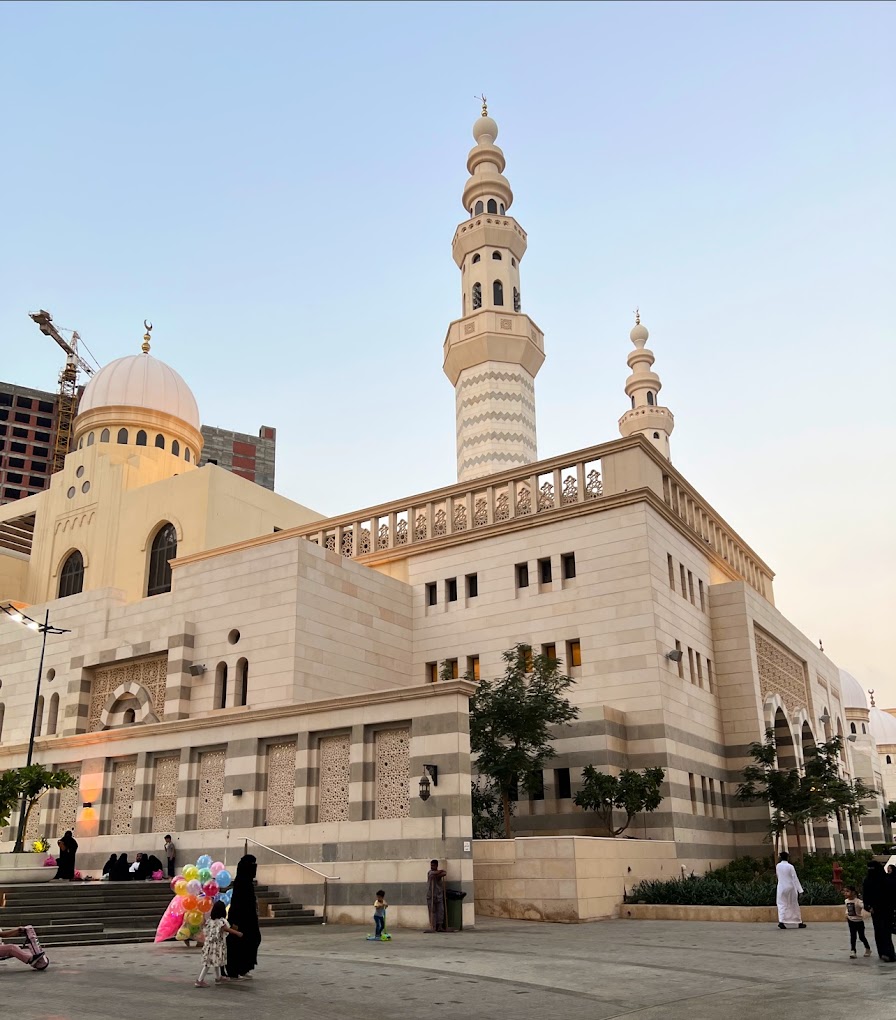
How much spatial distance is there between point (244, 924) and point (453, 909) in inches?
278

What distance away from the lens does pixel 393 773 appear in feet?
68.9

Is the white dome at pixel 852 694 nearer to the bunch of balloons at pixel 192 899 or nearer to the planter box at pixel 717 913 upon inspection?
the planter box at pixel 717 913

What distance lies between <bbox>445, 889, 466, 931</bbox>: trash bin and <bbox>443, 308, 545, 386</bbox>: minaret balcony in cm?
2630

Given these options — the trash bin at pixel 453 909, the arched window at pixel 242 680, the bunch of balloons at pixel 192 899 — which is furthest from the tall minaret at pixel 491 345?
the bunch of balloons at pixel 192 899

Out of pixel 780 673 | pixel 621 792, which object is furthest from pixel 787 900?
pixel 780 673

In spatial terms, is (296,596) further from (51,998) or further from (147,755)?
(51,998)

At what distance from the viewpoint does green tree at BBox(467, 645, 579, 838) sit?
2436cm

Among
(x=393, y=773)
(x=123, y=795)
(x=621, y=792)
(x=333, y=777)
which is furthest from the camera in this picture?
(x=123, y=795)

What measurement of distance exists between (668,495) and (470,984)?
21.1 metres

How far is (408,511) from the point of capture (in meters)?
33.3

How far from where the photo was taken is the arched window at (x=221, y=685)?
2812 cm

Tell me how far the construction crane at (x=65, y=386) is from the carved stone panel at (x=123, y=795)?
89241mm

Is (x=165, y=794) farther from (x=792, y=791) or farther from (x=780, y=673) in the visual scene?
(x=780, y=673)

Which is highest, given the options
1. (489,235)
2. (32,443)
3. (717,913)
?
(32,443)
